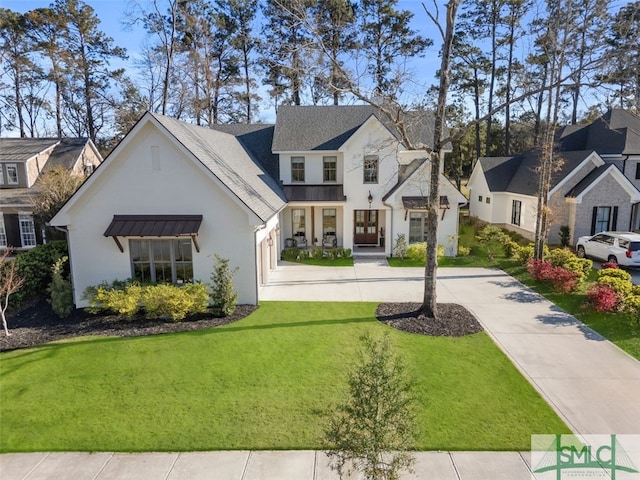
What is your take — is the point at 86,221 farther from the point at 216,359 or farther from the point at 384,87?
the point at 384,87

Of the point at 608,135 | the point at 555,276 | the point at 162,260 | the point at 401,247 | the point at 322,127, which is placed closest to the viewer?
the point at 162,260

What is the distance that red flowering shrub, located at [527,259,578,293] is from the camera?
571 inches

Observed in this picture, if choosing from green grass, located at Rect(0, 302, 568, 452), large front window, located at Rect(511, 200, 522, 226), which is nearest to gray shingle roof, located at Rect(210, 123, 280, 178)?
green grass, located at Rect(0, 302, 568, 452)

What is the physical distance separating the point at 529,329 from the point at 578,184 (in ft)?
50.0

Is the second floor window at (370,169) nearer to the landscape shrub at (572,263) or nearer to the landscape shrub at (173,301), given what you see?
the landscape shrub at (572,263)

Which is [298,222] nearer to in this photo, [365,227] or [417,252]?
[365,227]

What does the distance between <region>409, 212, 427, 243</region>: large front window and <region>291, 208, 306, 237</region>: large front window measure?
6021 mm

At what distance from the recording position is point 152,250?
13781 mm

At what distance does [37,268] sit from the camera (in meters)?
14.9

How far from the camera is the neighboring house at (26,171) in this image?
24.2 metres

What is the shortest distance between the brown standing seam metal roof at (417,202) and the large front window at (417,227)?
745 mm

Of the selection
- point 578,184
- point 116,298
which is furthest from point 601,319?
point 116,298

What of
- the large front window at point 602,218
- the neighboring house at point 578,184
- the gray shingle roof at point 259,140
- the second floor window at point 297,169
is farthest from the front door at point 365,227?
the large front window at point 602,218

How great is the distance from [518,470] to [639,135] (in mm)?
27364
